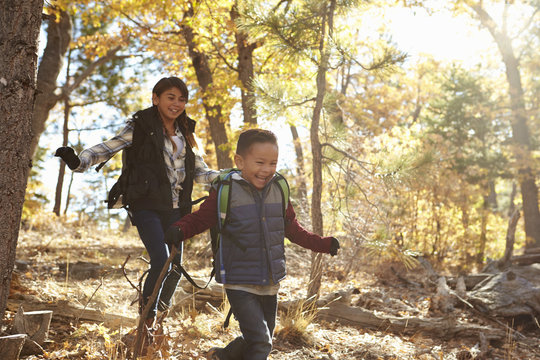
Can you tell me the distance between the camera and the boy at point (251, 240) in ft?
8.07

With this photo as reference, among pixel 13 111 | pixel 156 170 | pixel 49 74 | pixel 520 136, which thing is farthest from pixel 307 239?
pixel 520 136

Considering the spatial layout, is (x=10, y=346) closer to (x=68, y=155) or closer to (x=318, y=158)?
(x=68, y=155)

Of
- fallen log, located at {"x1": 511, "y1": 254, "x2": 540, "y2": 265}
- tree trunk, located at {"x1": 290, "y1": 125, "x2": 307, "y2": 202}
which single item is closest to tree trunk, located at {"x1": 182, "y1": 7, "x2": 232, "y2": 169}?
tree trunk, located at {"x1": 290, "y1": 125, "x2": 307, "y2": 202}

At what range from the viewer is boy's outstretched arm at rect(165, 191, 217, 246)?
2252 mm

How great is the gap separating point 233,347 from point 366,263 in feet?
23.4

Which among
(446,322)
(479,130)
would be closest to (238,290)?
(446,322)

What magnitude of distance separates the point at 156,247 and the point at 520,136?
16.8 m

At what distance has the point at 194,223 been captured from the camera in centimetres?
246

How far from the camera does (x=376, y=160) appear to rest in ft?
16.8

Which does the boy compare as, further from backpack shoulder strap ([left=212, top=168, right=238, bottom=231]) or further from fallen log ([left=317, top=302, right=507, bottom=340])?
fallen log ([left=317, top=302, right=507, bottom=340])

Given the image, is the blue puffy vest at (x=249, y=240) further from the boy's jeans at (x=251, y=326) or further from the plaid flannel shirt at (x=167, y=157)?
the plaid flannel shirt at (x=167, y=157)

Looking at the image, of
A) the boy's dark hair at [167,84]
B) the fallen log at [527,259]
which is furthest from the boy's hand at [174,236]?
the fallen log at [527,259]

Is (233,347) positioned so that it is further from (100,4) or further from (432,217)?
(100,4)

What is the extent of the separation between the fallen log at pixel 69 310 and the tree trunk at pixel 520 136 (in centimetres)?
1504
